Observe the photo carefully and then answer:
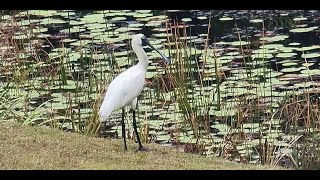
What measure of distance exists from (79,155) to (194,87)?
289cm

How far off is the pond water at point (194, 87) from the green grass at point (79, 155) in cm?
87

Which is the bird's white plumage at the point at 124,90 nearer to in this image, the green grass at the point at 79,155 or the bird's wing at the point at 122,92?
the bird's wing at the point at 122,92

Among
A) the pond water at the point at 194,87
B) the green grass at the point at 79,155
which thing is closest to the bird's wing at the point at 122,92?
the green grass at the point at 79,155

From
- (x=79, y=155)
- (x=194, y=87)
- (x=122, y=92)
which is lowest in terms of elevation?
(x=79, y=155)

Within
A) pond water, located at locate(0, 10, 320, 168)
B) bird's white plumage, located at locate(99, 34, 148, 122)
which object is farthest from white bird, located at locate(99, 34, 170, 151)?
pond water, located at locate(0, 10, 320, 168)

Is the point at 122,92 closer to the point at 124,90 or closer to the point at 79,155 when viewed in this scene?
the point at 124,90

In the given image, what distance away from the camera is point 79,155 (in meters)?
5.82

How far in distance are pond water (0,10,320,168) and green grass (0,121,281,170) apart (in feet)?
2.85

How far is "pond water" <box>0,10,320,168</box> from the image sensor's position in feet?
24.0

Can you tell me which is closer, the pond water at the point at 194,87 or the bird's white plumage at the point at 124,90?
the bird's white plumage at the point at 124,90

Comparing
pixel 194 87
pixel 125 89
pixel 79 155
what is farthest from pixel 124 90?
pixel 194 87

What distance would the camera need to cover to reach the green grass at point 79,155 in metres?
5.57

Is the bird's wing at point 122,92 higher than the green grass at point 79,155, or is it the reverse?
the bird's wing at point 122,92
